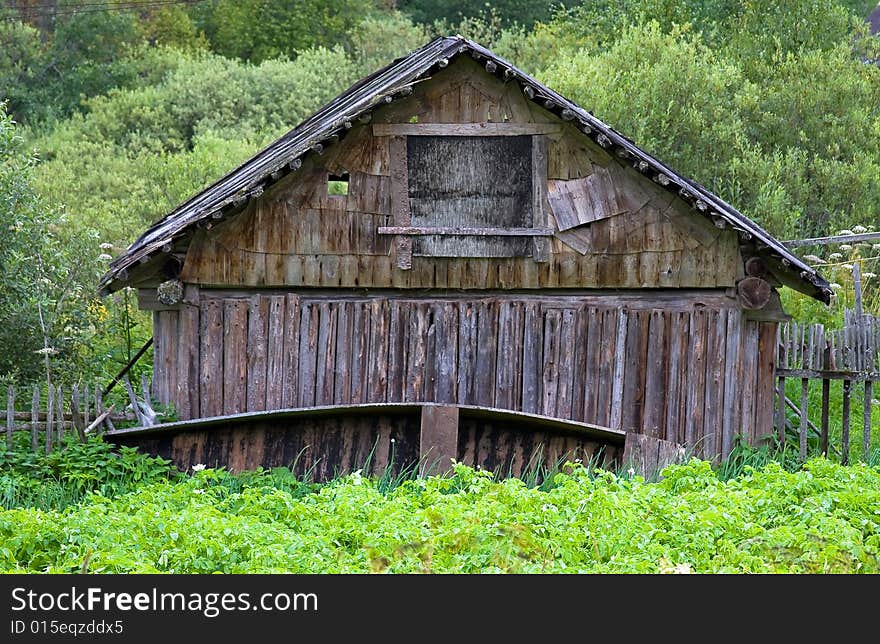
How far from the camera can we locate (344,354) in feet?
44.9

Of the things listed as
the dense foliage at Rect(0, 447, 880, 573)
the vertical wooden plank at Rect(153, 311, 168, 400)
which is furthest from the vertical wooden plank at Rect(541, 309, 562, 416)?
the vertical wooden plank at Rect(153, 311, 168, 400)

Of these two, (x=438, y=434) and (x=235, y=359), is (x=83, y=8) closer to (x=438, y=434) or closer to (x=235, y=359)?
(x=235, y=359)

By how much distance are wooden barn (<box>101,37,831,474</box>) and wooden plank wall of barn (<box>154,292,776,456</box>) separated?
2 centimetres

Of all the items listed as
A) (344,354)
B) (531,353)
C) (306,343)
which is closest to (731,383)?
(531,353)

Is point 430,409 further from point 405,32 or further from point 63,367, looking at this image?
point 405,32

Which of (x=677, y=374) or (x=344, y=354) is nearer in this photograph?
(x=344, y=354)

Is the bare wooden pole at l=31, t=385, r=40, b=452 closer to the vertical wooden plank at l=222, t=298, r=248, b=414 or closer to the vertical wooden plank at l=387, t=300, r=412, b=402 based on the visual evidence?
the vertical wooden plank at l=222, t=298, r=248, b=414

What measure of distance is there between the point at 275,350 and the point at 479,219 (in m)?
2.57

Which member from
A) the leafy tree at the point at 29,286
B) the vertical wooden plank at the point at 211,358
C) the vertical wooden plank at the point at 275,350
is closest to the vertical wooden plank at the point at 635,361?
the vertical wooden plank at the point at 275,350

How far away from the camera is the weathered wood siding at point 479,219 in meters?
13.5

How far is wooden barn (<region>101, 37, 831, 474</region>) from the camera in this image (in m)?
13.4

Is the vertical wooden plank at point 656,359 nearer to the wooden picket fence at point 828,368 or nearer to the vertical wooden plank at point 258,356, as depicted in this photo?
the wooden picket fence at point 828,368

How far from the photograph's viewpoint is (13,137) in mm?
16938

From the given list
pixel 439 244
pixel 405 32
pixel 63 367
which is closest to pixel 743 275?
pixel 439 244
